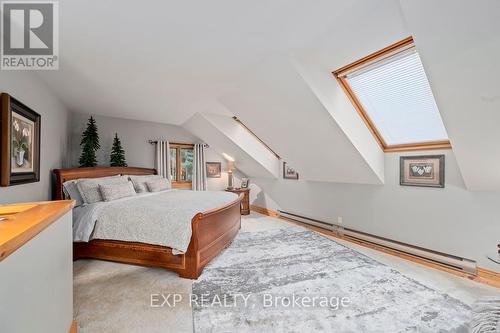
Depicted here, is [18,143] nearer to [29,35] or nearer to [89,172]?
[29,35]

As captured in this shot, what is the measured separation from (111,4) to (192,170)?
4.61m

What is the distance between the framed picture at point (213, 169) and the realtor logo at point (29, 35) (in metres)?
4.13

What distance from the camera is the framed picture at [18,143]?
1.95 m

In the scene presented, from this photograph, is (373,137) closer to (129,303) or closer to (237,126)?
(237,126)

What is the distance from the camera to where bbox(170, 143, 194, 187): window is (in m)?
5.90

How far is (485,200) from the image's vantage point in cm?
255

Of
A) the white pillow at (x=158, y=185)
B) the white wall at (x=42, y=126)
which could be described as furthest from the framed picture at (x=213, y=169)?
the white wall at (x=42, y=126)

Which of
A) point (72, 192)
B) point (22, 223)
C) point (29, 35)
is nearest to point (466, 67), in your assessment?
point (22, 223)

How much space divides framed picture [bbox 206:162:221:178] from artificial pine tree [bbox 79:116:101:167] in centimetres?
260

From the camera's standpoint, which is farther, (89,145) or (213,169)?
(213,169)

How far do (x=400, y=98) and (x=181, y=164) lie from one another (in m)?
4.76

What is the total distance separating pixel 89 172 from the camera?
4062 millimetres

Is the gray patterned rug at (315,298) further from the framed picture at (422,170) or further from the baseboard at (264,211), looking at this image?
the baseboard at (264,211)

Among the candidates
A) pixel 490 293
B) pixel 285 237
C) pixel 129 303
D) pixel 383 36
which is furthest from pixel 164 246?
pixel 490 293
